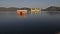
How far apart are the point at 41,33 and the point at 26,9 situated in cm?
245

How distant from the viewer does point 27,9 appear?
6039 millimetres

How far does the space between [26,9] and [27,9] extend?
0.04 meters

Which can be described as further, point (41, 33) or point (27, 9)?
point (27, 9)

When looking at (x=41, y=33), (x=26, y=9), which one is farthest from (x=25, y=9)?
(x=41, y=33)

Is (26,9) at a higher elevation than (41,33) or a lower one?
higher

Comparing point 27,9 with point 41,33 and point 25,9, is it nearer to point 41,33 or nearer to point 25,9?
point 25,9

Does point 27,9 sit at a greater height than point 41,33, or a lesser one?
greater

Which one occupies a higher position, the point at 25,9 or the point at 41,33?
the point at 25,9

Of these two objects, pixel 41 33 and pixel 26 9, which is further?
pixel 26 9

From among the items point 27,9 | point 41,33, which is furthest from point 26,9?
point 41,33

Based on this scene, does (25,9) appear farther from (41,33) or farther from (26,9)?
(41,33)

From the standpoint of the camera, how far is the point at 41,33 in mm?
3736

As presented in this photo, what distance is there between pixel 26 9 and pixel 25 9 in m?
0.05
